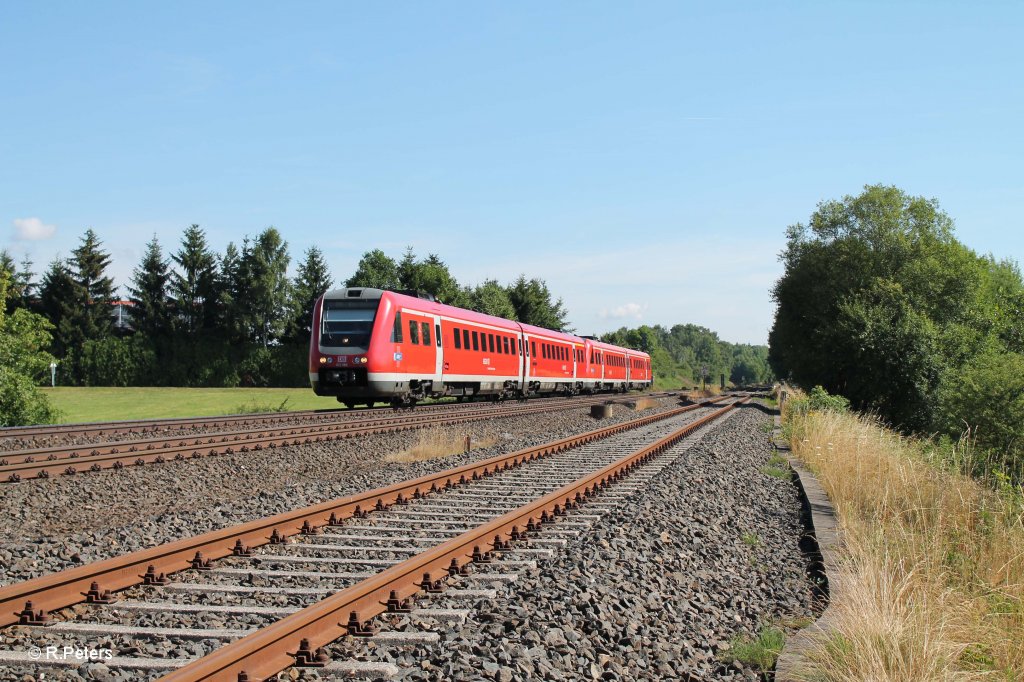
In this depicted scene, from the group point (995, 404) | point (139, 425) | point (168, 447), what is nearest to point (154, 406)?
point (139, 425)

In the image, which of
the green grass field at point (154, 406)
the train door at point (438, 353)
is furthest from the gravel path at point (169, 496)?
the green grass field at point (154, 406)

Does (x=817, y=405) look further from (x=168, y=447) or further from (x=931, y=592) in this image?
(x=931, y=592)

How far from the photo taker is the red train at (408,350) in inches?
809

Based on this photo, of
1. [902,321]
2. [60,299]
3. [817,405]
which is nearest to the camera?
[817,405]

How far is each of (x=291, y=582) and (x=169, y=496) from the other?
4545mm

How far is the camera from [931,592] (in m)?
5.08

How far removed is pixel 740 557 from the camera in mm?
6930

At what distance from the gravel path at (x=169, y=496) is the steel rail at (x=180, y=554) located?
0.73 meters

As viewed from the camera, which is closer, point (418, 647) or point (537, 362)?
point (418, 647)

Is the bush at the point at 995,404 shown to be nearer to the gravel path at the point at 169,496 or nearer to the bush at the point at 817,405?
the bush at the point at 817,405

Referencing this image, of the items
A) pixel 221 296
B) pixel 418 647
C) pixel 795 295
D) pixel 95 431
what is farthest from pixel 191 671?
pixel 221 296

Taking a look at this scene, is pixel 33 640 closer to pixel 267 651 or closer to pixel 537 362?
pixel 267 651

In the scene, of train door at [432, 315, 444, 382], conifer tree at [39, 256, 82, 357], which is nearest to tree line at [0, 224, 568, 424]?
conifer tree at [39, 256, 82, 357]

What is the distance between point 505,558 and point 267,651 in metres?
2.75
